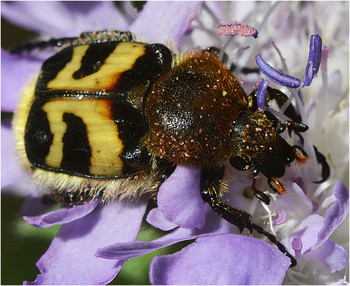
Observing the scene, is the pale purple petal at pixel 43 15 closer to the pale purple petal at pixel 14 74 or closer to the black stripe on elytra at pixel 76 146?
the pale purple petal at pixel 14 74

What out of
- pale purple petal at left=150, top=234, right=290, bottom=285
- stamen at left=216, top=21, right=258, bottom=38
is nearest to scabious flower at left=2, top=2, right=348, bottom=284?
pale purple petal at left=150, top=234, right=290, bottom=285

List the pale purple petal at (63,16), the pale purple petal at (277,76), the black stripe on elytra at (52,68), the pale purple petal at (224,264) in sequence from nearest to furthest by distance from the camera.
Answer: the pale purple petal at (224,264) < the pale purple petal at (277,76) < the black stripe on elytra at (52,68) < the pale purple petal at (63,16)

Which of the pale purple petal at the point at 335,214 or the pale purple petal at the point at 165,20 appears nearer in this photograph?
the pale purple petal at the point at 335,214

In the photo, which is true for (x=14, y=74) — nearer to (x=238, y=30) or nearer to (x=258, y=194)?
(x=238, y=30)

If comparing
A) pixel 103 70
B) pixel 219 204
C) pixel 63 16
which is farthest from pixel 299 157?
pixel 63 16

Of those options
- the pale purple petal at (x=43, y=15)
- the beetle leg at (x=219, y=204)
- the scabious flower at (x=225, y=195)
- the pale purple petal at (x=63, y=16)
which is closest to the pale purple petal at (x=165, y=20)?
the scabious flower at (x=225, y=195)

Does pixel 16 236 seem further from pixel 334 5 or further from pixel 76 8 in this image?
pixel 334 5
